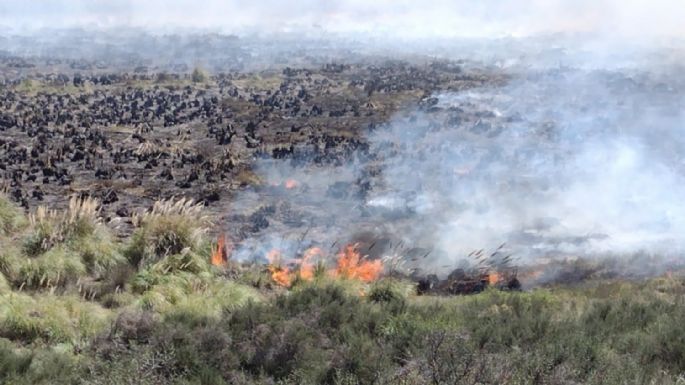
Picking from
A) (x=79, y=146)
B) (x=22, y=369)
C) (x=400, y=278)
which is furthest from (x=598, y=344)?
(x=79, y=146)

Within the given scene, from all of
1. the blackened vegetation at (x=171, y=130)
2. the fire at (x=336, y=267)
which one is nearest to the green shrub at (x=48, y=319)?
the fire at (x=336, y=267)

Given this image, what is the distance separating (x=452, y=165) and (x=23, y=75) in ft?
185

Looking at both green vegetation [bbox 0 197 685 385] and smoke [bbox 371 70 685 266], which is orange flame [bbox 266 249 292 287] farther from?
smoke [bbox 371 70 685 266]

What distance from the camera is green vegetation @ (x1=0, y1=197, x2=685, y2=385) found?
688cm

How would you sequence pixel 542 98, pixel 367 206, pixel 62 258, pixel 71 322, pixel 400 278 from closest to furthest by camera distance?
pixel 71 322
pixel 62 258
pixel 400 278
pixel 367 206
pixel 542 98

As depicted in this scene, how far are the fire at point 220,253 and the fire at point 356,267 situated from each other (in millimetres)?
2561

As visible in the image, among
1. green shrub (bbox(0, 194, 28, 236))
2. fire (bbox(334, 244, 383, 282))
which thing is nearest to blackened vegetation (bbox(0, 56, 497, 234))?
green shrub (bbox(0, 194, 28, 236))

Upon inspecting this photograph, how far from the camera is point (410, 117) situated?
36406 mm

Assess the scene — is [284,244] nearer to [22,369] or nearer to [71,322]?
[71,322]

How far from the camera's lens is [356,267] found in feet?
45.6

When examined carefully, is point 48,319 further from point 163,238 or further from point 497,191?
point 497,191

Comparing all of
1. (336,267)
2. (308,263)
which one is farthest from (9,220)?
(336,267)

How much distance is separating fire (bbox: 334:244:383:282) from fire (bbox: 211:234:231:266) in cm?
256

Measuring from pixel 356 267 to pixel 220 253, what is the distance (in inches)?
122
